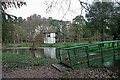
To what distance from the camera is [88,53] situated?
24.5 ft

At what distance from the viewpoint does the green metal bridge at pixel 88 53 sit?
717 cm

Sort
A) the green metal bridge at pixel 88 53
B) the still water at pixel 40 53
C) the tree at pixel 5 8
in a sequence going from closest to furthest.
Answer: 1. the green metal bridge at pixel 88 53
2. the tree at pixel 5 8
3. the still water at pixel 40 53

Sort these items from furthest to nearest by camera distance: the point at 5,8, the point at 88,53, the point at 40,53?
the point at 40,53, the point at 5,8, the point at 88,53

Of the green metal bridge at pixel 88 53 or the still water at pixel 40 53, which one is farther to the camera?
the still water at pixel 40 53

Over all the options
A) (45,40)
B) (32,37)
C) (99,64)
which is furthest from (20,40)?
(99,64)

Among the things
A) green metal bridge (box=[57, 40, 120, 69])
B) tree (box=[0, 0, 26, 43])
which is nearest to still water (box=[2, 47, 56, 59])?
green metal bridge (box=[57, 40, 120, 69])

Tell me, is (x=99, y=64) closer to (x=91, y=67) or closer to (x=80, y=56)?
(x=91, y=67)

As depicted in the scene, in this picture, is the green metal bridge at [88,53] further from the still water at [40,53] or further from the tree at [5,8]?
the still water at [40,53]

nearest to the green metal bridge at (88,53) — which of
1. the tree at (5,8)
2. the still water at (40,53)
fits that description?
the tree at (5,8)

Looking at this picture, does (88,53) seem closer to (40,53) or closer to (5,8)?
(5,8)

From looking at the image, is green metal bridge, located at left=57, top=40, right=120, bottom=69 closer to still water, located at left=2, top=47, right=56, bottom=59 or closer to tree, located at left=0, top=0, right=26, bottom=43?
tree, located at left=0, top=0, right=26, bottom=43

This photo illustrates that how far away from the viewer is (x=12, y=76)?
5.44 metres

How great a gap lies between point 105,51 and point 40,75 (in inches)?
145

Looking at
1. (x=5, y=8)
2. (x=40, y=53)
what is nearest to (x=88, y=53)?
(x=5, y=8)
